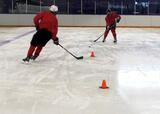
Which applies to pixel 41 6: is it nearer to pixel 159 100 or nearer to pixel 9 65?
pixel 9 65

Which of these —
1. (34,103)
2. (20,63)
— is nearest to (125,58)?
(20,63)

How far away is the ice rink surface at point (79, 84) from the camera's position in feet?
10.3

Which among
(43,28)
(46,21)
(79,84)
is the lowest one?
(79,84)

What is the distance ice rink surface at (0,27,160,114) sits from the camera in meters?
3.14

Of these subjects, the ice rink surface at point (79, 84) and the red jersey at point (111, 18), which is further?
the red jersey at point (111, 18)

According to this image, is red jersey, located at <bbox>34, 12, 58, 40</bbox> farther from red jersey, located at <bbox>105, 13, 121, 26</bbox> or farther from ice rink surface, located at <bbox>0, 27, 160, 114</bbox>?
red jersey, located at <bbox>105, 13, 121, 26</bbox>

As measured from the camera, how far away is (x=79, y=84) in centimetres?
413

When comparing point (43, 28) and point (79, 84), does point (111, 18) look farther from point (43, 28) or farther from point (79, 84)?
point (79, 84)

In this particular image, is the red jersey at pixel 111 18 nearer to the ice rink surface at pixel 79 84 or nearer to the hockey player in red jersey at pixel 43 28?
the ice rink surface at pixel 79 84

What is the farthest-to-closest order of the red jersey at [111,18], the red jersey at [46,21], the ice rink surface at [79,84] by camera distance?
the red jersey at [111,18]
the red jersey at [46,21]
the ice rink surface at [79,84]

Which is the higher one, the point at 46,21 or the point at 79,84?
the point at 46,21

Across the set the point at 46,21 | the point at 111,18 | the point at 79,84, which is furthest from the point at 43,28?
the point at 111,18

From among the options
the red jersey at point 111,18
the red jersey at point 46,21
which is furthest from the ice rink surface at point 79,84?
the red jersey at point 111,18

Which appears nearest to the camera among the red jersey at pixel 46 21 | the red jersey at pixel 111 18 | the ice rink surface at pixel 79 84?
the ice rink surface at pixel 79 84
